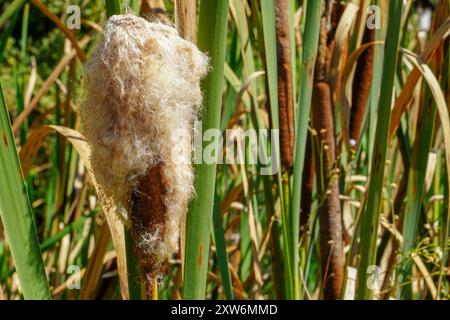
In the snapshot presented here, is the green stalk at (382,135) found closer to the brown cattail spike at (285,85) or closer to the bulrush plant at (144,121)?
the brown cattail spike at (285,85)

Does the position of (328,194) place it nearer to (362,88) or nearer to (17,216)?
(362,88)

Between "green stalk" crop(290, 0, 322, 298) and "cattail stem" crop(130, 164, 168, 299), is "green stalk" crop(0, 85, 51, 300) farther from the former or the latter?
"green stalk" crop(290, 0, 322, 298)

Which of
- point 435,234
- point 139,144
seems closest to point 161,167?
point 139,144

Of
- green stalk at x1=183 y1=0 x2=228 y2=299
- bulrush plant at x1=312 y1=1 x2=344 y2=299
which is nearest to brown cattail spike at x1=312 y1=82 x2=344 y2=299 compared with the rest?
bulrush plant at x1=312 y1=1 x2=344 y2=299

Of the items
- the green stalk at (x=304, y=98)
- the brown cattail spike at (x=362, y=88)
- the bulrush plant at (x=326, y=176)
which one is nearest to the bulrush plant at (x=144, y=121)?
the green stalk at (x=304, y=98)

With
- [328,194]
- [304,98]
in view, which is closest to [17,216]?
[304,98]

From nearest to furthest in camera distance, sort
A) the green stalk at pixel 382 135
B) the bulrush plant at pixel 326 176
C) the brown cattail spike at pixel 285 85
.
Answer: the green stalk at pixel 382 135
the brown cattail spike at pixel 285 85
the bulrush plant at pixel 326 176

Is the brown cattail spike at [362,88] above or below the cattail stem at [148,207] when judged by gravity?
above
